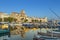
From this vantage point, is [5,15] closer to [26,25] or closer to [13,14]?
[13,14]

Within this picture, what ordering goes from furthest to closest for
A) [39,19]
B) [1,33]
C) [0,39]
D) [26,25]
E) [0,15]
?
[39,19], [0,15], [26,25], [1,33], [0,39]

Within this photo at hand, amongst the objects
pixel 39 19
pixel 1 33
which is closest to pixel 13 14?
pixel 39 19

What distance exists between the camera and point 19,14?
6162cm

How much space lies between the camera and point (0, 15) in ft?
181

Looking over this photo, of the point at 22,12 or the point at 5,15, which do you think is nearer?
the point at 5,15

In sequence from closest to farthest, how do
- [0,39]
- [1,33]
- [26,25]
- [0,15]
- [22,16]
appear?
1. [0,39]
2. [1,33]
3. [26,25]
4. [0,15]
5. [22,16]

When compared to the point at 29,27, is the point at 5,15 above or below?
above

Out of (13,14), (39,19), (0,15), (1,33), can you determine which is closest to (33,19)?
(39,19)

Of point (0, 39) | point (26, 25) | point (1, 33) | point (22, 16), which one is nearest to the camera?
point (0, 39)

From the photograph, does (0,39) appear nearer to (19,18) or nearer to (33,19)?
(19,18)

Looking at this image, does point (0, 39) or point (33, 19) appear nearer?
point (0, 39)

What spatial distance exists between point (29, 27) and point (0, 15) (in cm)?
1155

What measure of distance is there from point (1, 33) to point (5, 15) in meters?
36.5

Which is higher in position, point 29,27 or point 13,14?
point 13,14
